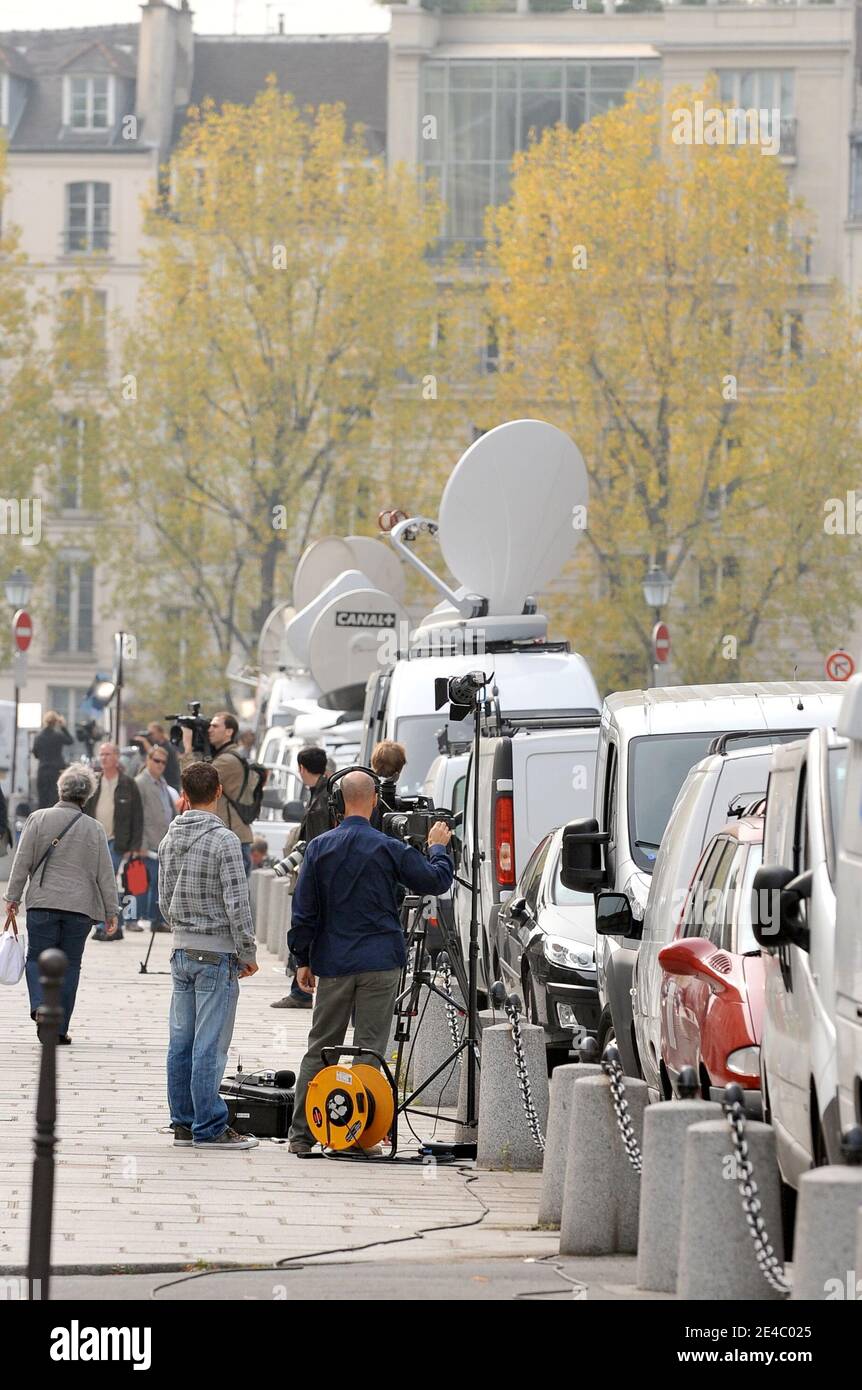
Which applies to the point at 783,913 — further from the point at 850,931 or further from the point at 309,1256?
the point at 309,1256

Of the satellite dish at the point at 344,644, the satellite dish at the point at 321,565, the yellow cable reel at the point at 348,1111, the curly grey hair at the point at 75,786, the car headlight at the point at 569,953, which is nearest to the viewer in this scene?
the yellow cable reel at the point at 348,1111

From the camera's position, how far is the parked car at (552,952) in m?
12.8

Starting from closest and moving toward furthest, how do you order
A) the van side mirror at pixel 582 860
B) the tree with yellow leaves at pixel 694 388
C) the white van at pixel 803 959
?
the white van at pixel 803 959 → the van side mirror at pixel 582 860 → the tree with yellow leaves at pixel 694 388

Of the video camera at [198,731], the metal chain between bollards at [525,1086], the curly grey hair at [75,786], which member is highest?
the video camera at [198,731]

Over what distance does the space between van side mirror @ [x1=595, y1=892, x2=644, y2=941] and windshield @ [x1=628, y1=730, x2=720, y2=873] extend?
73.8 inches

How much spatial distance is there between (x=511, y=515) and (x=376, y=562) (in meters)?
14.9

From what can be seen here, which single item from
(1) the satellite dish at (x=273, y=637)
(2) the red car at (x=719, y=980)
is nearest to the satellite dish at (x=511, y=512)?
(2) the red car at (x=719, y=980)

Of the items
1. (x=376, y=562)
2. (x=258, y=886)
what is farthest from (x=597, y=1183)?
A: (x=376, y=562)

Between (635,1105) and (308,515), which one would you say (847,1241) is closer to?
(635,1105)

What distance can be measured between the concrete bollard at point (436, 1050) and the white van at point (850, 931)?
667 cm

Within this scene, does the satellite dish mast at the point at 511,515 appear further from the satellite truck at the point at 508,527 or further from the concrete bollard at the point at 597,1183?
the concrete bollard at the point at 597,1183

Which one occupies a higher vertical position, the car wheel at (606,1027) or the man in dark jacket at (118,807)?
the man in dark jacket at (118,807)

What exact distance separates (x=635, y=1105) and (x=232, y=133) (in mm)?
51007
